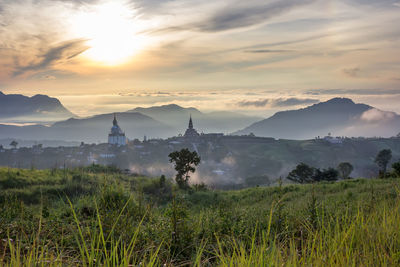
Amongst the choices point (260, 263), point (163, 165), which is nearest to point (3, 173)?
point (260, 263)

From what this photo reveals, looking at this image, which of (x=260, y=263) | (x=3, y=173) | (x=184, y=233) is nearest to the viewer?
(x=260, y=263)

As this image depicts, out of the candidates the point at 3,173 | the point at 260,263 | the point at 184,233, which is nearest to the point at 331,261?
the point at 260,263

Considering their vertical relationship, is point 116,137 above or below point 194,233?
below

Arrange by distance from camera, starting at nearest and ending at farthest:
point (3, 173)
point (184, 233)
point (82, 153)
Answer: point (184, 233) → point (3, 173) → point (82, 153)

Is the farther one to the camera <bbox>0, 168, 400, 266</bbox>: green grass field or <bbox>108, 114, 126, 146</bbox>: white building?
<bbox>108, 114, 126, 146</bbox>: white building

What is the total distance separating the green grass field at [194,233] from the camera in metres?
3.09

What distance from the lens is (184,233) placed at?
18.2 feet

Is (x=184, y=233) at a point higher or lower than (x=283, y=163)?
higher

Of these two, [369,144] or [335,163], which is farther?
[369,144]

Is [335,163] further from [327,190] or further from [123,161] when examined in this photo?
[327,190]

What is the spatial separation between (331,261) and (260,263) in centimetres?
75

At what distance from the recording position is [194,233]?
18.7 ft

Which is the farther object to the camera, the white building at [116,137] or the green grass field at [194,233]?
the white building at [116,137]

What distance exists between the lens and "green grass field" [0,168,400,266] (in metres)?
3.09
